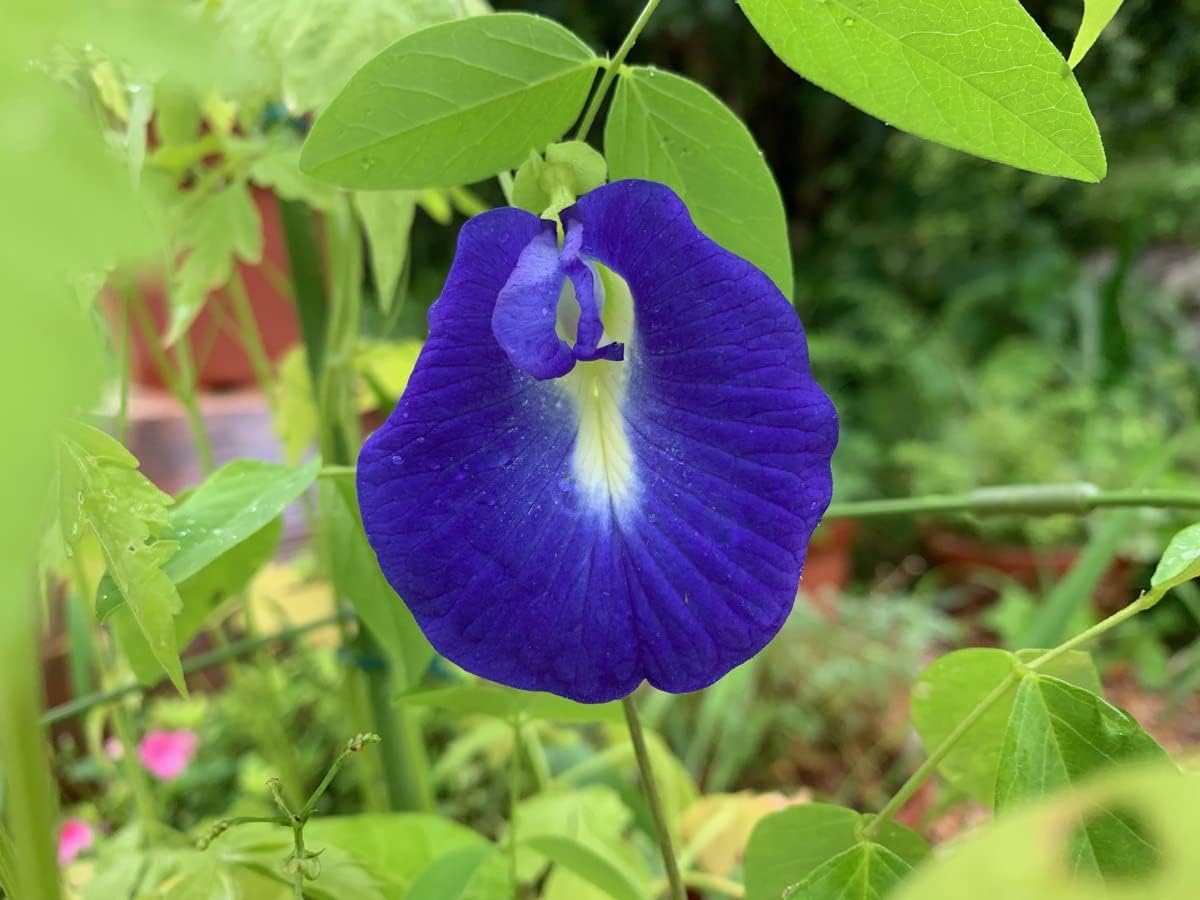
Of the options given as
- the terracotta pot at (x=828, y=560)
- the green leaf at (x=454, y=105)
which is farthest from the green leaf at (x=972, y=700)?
the terracotta pot at (x=828, y=560)

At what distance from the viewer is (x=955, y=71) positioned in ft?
0.94

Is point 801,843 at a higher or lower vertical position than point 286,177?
lower

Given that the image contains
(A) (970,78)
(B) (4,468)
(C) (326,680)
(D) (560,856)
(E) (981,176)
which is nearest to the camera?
(B) (4,468)

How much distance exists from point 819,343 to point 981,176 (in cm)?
76

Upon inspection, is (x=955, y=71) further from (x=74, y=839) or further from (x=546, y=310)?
(x=74, y=839)

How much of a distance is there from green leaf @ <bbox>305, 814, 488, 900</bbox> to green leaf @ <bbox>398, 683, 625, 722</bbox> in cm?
6

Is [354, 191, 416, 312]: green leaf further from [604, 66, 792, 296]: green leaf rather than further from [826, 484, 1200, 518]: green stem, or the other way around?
[826, 484, 1200, 518]: green stem

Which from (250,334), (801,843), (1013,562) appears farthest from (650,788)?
(1013,562)

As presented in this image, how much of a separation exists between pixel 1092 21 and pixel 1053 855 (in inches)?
9.6

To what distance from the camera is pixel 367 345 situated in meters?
0.66

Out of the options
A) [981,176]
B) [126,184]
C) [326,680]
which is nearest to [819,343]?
[981,176]

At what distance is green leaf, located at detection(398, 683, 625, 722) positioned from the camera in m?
0.40

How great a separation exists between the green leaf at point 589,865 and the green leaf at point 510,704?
0.05 meters

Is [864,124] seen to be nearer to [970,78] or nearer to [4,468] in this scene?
[970,78]
